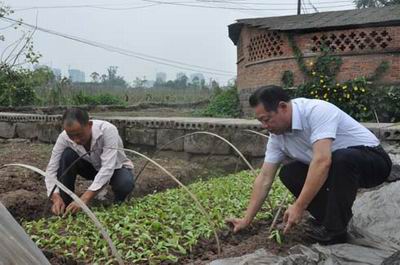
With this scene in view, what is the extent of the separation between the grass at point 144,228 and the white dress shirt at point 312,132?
755mm

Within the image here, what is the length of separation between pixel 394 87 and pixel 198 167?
17.9 feet

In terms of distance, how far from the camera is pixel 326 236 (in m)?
3.31

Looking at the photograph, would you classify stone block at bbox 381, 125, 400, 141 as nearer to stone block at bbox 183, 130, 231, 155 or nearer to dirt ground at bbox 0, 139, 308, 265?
stone block at bbox 183, 130, 231, 155

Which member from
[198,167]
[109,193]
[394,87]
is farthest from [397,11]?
[109,193]

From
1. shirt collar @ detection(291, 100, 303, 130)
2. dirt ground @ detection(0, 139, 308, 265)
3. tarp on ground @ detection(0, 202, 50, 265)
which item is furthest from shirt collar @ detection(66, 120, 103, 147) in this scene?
tarp on ground @ detection(0, 202, 50, 265)

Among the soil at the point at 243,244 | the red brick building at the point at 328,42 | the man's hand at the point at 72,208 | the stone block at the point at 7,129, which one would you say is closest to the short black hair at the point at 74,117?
the man's hand at the point at 72,208

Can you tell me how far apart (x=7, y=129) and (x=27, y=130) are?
0.65 m

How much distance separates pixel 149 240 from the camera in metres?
3.33

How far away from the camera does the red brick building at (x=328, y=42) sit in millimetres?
11836

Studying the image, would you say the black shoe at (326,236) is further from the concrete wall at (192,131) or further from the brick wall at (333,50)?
the brick wall at (333,50)

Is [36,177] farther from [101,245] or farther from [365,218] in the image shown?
[365,218]

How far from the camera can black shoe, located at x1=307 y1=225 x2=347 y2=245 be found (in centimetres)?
326

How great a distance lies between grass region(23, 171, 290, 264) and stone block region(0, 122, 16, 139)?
21.7ft

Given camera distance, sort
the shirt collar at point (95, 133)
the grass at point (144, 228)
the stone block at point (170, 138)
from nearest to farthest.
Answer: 1. the grass at point (144, 228)
2. the shirt collar at point (95, 133)
3. the stone block at point (170, 138)
